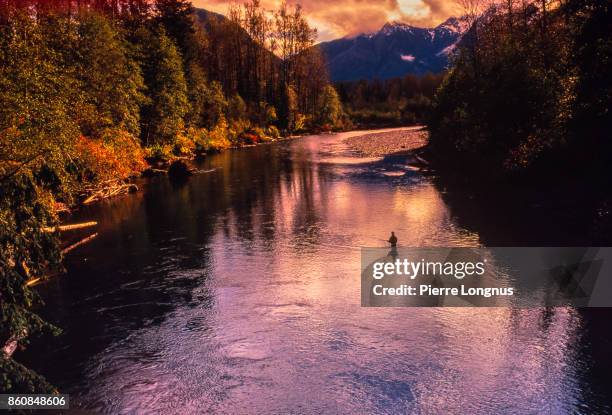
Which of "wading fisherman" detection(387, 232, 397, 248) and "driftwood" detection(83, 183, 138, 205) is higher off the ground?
"driftwood" detection(83, 183, 138, 205)

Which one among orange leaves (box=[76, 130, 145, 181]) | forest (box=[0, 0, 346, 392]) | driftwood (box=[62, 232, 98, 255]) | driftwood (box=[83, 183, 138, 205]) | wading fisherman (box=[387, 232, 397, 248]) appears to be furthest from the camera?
driftwood (box=[83, 183, 138, 205])

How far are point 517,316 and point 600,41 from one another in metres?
14.6

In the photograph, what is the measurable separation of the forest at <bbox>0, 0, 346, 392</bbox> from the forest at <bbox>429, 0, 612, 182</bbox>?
24.2 m

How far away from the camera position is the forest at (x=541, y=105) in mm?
24969

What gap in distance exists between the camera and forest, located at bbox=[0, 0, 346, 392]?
11305 millimetres

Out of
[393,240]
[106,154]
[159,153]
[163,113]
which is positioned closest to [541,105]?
[393,240]

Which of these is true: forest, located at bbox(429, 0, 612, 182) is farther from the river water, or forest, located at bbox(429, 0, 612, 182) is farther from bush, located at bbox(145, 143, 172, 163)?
bush, located at bbox(145, 143, 172, 163)

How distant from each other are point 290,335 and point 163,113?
162 ft

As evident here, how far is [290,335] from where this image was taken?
17.2 meters

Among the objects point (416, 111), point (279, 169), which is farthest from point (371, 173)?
point (416, 111)

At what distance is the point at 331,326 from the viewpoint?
17812 millimetres

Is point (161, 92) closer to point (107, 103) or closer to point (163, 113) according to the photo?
point (163, 113)

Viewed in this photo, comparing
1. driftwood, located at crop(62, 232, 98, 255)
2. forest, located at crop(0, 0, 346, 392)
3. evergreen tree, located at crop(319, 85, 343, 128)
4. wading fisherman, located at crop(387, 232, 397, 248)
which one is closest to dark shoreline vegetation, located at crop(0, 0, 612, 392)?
forest, located at crop(0, 0, 346, 392)

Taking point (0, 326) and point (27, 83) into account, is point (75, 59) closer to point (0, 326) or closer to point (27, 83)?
point (27, 83)
